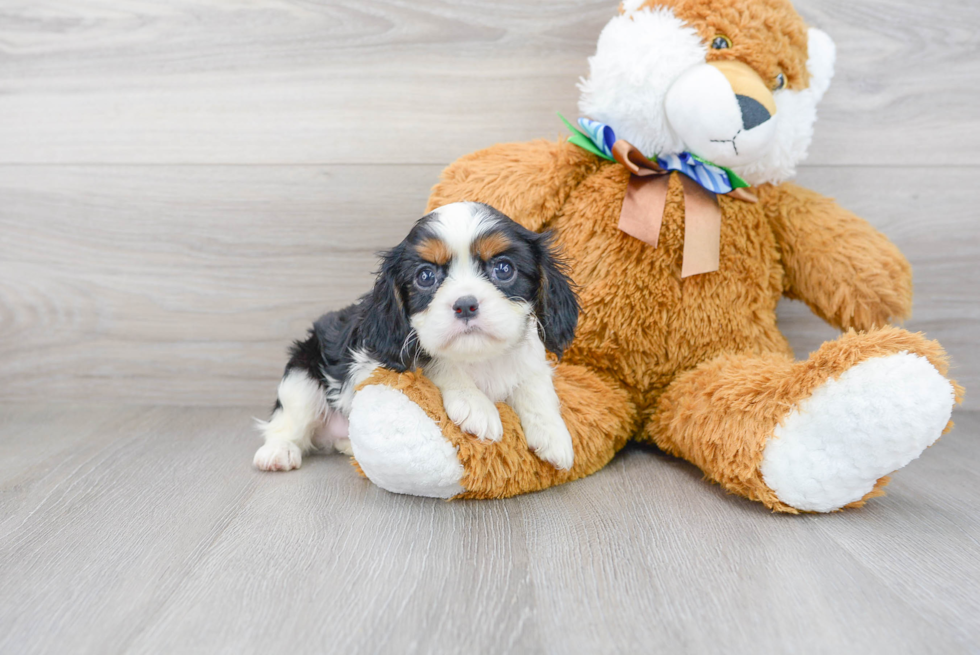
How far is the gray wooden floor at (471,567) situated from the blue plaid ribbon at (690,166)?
0.61 metres

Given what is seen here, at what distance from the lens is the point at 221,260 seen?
6.44ft

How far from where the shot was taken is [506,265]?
1217mm

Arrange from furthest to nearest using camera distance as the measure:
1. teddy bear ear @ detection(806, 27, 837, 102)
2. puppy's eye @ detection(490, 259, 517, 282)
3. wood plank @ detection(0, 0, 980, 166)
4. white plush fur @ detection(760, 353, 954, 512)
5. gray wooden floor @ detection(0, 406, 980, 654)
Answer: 1. wood plank @ detection(0, 0, 980, 166)
2. teddy bear ear @ detection(806, 27, 837, 102)
3. puppy's eye @ detection(490, 259, 517, 282)
4. white plush fur @ detection(760, 353, 954, 512)
5. gray wooden floor @ detection(0, 406, 980, 654)

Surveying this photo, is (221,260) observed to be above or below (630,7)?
below

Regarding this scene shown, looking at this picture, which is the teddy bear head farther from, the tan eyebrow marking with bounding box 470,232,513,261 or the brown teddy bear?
the tan eyebrow marking with bounding box 470,232,513,261

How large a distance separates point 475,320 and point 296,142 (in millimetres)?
1047

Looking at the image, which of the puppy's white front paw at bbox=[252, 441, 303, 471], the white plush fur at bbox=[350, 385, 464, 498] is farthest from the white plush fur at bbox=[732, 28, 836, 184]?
the puppy's white front paw at bbox=[252, 441, 303, 471]

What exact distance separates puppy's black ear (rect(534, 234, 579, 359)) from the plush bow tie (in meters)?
0.25

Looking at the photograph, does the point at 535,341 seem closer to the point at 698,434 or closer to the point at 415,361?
the point at 415,361

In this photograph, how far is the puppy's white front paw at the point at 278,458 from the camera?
1.54m

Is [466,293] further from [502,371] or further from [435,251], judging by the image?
[502,371]

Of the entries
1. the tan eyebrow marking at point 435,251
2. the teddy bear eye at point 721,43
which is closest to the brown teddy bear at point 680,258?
the teddy bear eye at point 721,43

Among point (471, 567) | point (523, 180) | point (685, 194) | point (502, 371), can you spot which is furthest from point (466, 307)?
point (685, 194)

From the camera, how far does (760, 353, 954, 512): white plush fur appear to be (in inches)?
43.7
